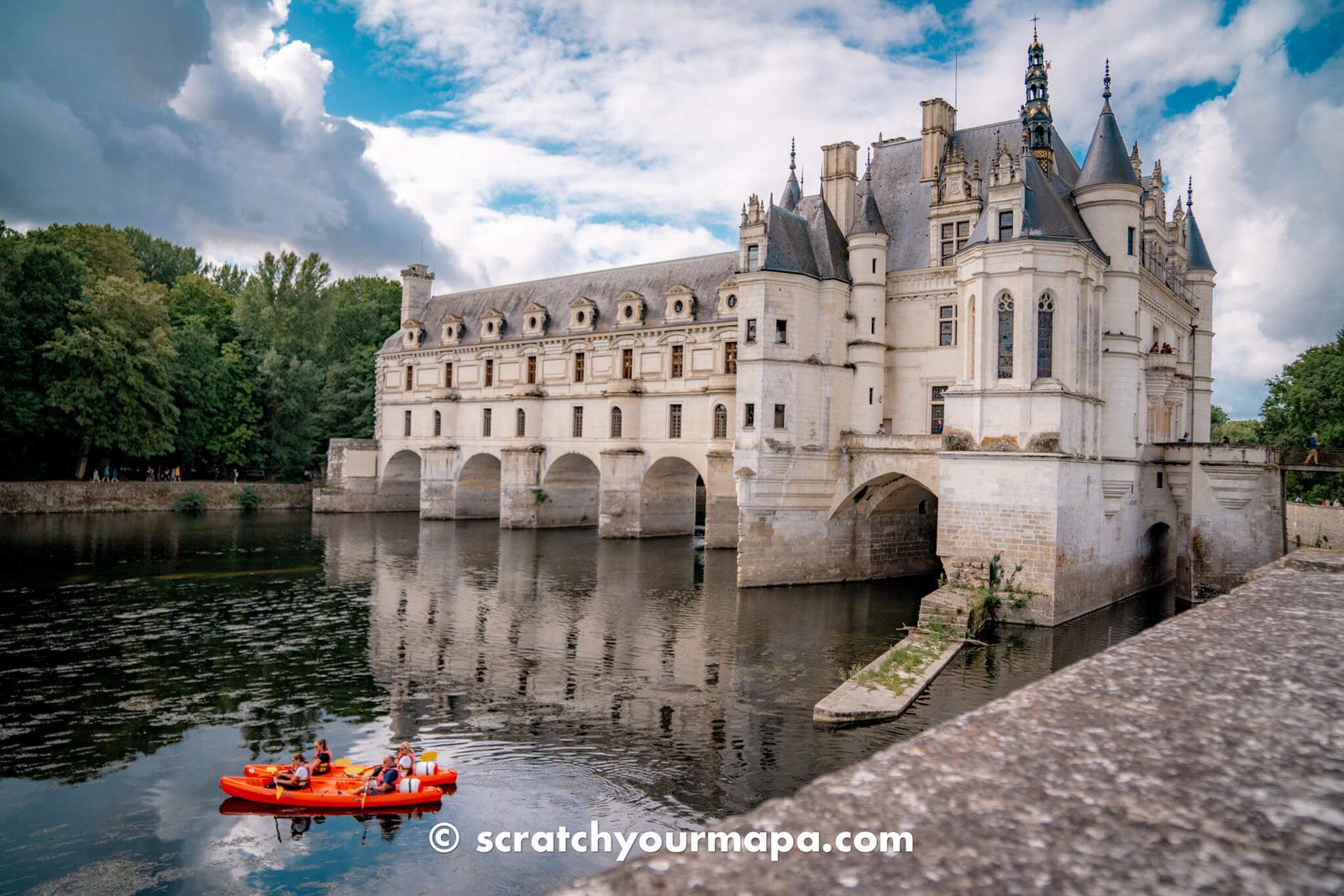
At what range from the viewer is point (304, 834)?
38.3 feet

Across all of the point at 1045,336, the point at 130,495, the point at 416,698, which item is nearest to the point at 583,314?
the point at 1045,336

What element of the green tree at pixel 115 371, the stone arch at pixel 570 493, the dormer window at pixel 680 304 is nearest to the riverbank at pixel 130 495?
the green tree at pixel 115 371

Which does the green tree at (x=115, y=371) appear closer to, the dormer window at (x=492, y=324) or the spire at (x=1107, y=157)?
the dormer window at (x=492, y=324)

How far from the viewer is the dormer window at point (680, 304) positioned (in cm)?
4138

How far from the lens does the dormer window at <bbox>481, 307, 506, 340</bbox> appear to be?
5072cm

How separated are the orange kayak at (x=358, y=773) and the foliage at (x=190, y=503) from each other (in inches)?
1795

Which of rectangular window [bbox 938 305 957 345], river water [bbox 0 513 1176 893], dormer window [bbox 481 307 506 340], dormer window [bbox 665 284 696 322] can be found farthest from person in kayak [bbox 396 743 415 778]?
dormer window [bbox 481 307 506 340]

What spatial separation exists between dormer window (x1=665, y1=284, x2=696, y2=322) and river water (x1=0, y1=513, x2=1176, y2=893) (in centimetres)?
1370

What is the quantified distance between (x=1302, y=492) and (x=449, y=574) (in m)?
39.8

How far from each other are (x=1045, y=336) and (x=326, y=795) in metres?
21.2

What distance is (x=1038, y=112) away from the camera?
2983 cm

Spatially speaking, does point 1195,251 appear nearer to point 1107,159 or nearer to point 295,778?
point 1107,159

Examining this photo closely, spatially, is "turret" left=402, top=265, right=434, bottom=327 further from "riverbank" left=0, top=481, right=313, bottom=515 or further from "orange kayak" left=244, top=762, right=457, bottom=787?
"orange kayak" left=244, top=762, right=457, bottom=787

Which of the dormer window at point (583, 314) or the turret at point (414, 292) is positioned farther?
the turret at point (414, 292)
